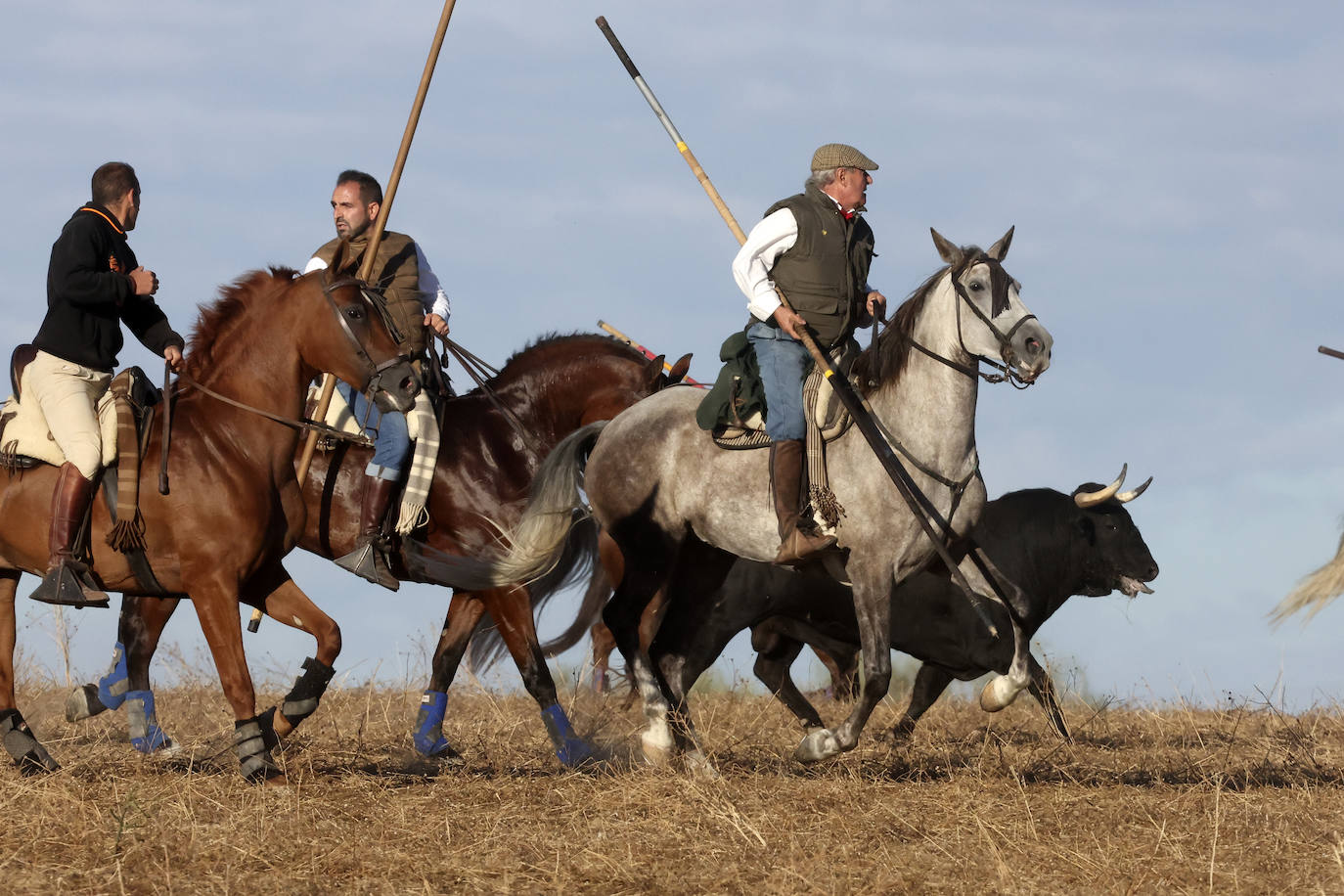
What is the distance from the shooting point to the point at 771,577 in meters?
9.88

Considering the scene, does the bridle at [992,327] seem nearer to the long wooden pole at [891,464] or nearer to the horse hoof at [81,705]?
the long wooden pole at [891,464]

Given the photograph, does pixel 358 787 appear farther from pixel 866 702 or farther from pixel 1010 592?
pixel 1010 592

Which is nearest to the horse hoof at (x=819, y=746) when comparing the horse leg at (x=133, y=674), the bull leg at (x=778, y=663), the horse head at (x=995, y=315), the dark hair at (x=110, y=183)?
the horse head at (x=995, y=315)

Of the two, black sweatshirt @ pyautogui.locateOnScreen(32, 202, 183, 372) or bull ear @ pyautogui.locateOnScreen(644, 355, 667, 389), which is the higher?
bull ear @ pyautogui.locateOnScreen(644, 355, 667, 389)

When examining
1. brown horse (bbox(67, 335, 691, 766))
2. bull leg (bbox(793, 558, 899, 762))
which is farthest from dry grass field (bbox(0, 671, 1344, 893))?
brown horse (bbox(67, 335, 691, 766))

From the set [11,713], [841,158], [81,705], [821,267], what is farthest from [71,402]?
[841,158]

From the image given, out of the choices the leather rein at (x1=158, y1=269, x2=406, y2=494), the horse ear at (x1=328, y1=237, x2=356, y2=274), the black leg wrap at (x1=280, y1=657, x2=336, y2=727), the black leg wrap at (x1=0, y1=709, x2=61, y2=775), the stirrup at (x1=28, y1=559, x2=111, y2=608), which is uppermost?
the horse ear at (x1=328, y1=237, x2=356, y2=274)

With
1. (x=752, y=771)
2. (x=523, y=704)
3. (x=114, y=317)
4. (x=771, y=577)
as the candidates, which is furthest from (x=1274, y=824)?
(x=523, y=704)

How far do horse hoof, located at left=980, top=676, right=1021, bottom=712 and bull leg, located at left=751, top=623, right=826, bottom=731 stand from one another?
296 centimetres

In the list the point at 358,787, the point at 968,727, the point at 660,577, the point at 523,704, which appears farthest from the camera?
the point at 523,704

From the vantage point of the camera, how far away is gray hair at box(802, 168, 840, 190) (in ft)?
26.4

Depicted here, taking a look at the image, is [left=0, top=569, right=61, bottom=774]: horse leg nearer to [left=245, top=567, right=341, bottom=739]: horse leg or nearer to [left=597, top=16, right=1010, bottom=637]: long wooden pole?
[left=245, top=567, right=341, bottom=739]: horse leg

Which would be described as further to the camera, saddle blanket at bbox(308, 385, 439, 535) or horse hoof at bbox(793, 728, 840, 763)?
saddle blanket at bbox(308, 385, 439, 535)

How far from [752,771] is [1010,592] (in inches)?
62.1
